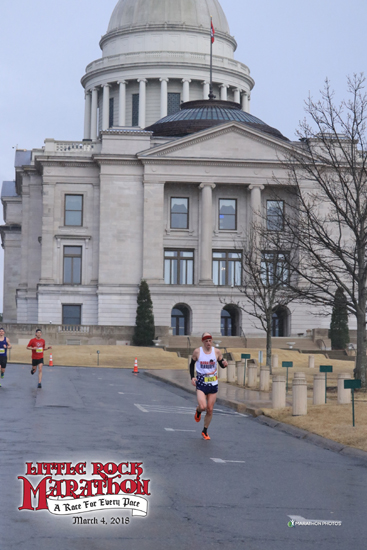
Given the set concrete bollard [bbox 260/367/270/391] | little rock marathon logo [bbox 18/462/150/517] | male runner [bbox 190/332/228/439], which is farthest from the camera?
concrete bollard [bbox 260/367/270/391]

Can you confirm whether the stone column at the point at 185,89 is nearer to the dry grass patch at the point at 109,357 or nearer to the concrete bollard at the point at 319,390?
the dry grass patch at the point at 109,357

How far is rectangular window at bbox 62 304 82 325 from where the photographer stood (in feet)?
240

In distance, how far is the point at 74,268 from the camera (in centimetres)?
7400

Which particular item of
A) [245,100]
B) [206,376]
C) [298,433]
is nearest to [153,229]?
[245,100]

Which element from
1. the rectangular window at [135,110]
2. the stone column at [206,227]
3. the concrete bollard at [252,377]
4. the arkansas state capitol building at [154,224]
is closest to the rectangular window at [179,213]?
the arkansas state capitol building at [154,224]

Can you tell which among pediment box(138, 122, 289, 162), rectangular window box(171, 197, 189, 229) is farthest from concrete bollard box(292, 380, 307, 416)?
rectangular window box(171, 197, 189, 229)

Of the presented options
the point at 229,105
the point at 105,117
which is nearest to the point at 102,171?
the point at 229,105

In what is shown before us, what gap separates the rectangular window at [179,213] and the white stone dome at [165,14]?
3333 cm

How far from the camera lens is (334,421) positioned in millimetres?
19156

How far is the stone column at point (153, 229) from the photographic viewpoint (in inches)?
2817

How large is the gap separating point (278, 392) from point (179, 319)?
168ft

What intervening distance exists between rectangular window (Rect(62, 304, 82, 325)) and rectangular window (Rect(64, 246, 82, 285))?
6.89 feet

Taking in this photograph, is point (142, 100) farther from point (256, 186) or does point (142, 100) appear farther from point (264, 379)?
point (264, 379)

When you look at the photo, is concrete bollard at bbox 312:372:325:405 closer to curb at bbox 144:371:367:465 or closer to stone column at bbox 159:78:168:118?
curb at bbox 144:371:367:465
